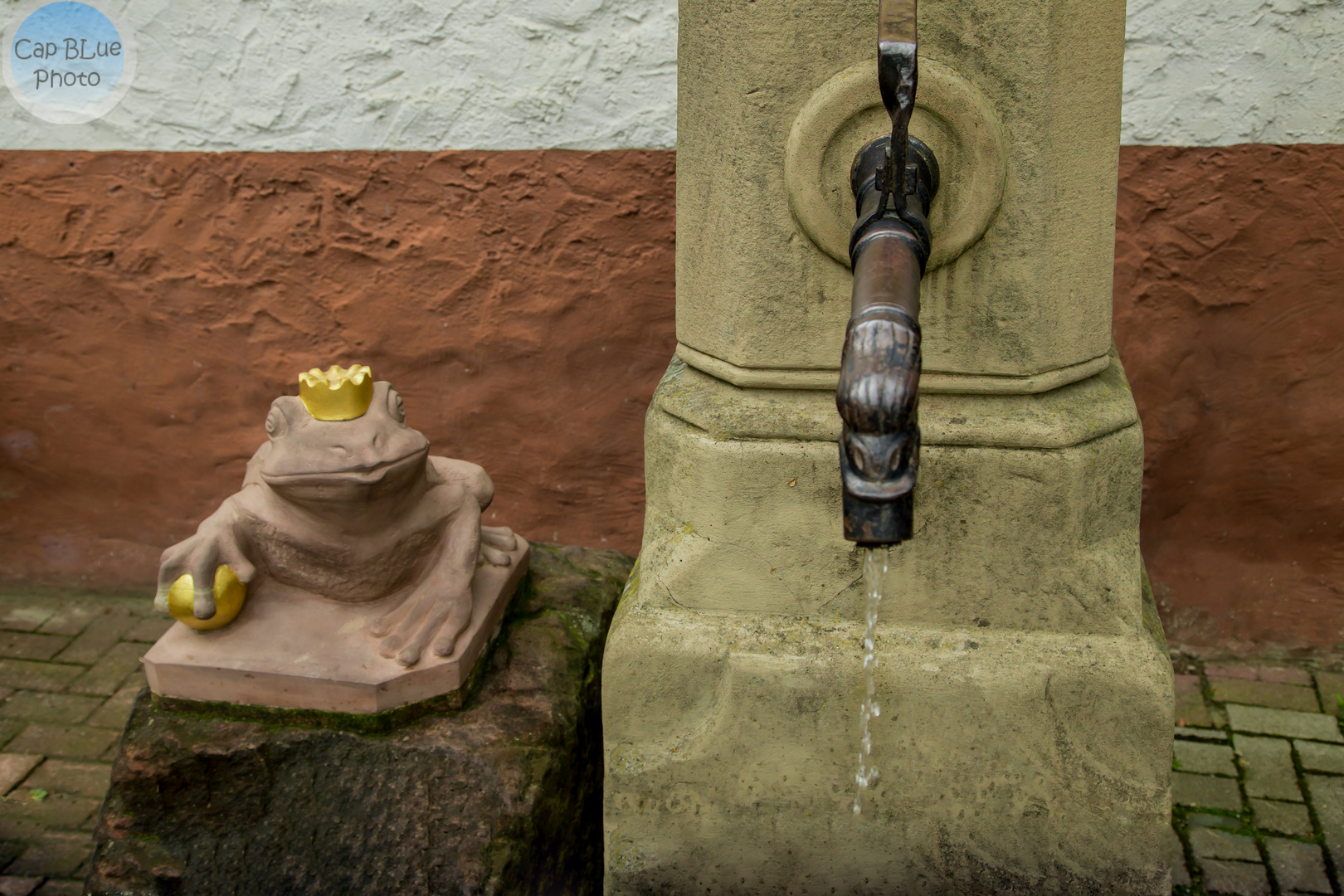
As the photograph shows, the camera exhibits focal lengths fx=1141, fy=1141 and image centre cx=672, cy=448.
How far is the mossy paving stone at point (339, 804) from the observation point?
2131 millimetres

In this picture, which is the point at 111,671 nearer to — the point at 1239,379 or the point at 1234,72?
the point at 1239,379

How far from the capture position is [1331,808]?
2.88 meters

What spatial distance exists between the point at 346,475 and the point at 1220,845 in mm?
2242

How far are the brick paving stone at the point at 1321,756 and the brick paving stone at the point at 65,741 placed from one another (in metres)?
3.26

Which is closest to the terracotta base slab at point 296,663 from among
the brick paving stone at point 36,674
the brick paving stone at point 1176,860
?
the brick paving stone at point 36,674

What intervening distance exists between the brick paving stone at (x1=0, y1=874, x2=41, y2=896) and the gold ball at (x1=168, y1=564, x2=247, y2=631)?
919 mm

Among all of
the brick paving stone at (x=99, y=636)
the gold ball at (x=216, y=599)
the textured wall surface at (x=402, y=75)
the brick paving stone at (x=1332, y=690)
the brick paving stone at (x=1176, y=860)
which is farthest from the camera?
the brick paving stone at (x=99, y=636)

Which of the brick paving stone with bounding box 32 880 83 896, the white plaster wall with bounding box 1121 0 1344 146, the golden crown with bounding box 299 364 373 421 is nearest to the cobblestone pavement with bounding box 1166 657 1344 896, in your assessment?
the white plaster wall with bounding box 1121 0 1344 146

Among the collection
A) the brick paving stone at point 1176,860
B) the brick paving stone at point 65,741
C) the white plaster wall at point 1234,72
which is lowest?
the brick paving stone at point 1176,860

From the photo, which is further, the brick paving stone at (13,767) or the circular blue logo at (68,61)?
the circular blue logo at (68,61)

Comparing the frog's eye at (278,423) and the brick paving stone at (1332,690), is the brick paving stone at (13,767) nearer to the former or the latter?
the frog's eye at (278,423)

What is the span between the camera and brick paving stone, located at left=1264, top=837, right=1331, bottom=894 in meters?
2.64

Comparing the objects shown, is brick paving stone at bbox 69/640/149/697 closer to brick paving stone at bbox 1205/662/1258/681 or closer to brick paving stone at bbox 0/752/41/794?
brick paving stone at bbox 0/752/41/794

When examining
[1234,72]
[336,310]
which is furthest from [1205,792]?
[336,310]
